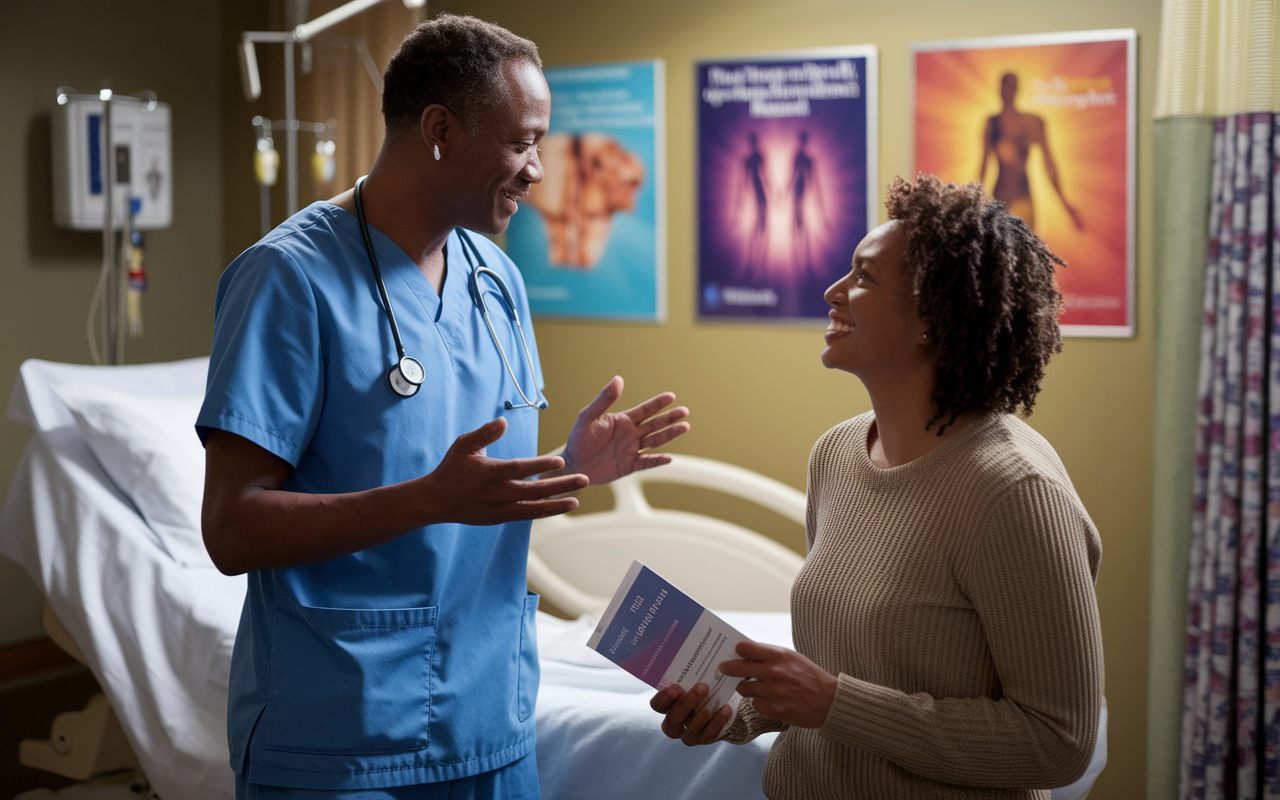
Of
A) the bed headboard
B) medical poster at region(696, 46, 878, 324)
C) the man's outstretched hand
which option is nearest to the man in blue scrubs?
the man's outstretched hand

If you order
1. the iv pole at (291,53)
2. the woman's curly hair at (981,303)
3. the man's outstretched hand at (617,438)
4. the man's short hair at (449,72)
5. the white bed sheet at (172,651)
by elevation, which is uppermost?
the iv pole at (291,53)

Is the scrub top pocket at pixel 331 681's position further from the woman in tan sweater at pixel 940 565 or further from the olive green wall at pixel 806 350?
the olive green wall at pixel 806 350

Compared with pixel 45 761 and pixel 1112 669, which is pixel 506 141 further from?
pixel 1112 669

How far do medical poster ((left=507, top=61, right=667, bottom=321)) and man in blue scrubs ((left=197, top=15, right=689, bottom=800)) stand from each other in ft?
5.80

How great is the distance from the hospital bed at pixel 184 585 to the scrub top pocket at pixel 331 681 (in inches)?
26.6

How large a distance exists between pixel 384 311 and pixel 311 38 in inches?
85.9

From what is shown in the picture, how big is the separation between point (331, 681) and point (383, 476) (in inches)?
10.2

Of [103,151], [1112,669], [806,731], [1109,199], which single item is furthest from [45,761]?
[1109,199]

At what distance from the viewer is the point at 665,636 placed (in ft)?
4.26

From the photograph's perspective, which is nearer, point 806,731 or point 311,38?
point 806,731

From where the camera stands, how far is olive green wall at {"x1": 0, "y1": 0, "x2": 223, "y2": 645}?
2967mm

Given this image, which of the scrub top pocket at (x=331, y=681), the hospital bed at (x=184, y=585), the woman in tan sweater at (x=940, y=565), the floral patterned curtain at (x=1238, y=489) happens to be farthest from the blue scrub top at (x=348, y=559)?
the floral patterned curtain at (x=1238, y=489)

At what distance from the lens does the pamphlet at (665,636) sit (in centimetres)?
128

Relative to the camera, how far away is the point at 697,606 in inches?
50.6
